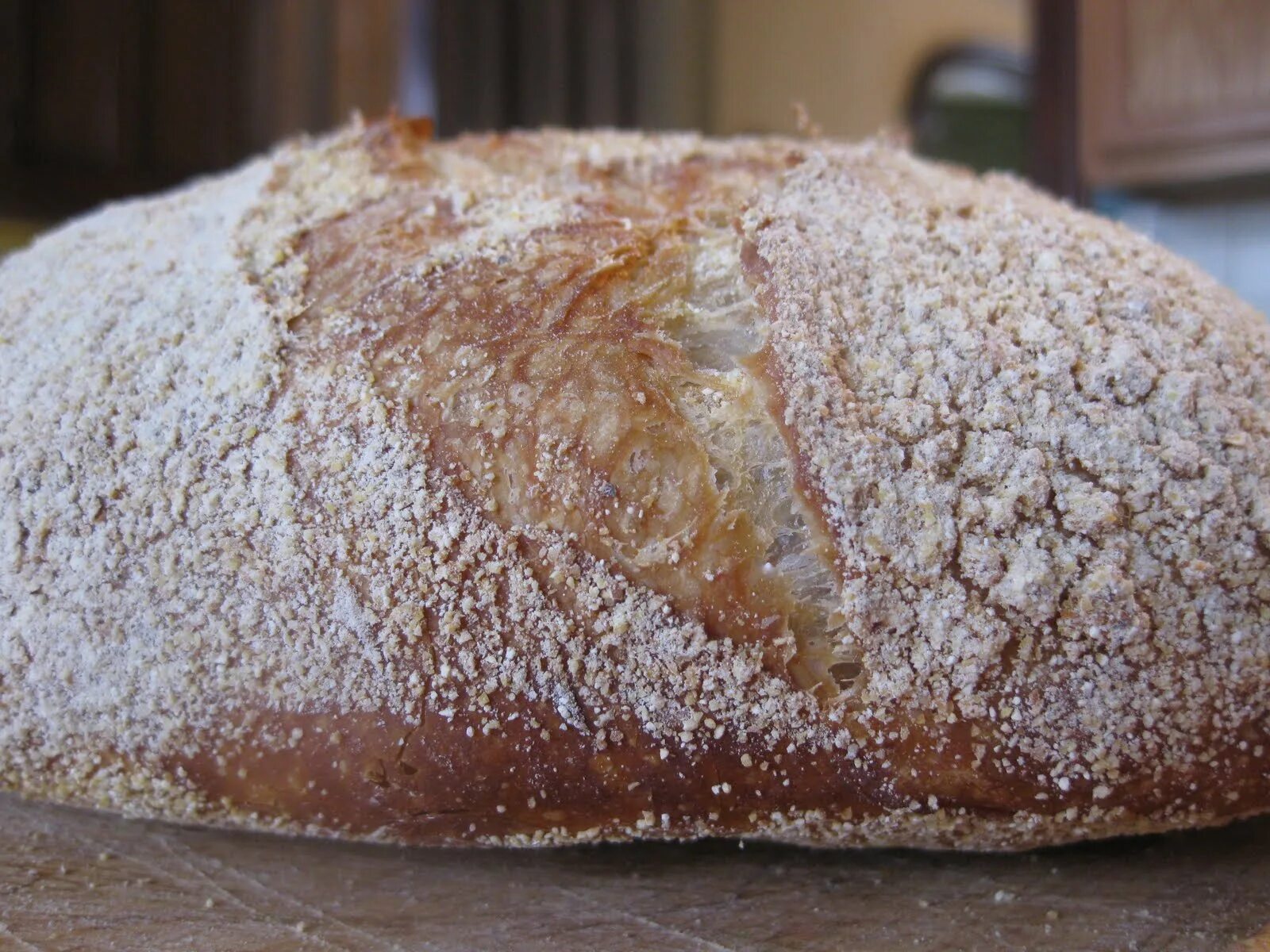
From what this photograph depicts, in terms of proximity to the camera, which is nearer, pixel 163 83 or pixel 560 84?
pixel 163 83

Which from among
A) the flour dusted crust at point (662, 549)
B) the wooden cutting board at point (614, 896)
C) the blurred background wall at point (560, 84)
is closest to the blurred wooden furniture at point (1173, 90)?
the blurred background wall at point (560, 84)

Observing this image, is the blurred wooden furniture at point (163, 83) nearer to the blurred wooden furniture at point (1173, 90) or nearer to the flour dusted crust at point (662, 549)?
the blurred wooden furniture at point (1173, 90)

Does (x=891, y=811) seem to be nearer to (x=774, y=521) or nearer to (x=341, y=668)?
(x=774, y=521)

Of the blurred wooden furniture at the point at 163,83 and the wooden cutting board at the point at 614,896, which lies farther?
the blurred wooden furniture at the point at 163,83

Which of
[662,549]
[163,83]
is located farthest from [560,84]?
[662,549]

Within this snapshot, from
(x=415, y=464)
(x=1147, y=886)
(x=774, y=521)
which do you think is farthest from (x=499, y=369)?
(x=1147, y=886)

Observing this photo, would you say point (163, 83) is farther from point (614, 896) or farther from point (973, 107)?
point (973, 107)

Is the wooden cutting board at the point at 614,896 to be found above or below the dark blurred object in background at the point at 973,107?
below

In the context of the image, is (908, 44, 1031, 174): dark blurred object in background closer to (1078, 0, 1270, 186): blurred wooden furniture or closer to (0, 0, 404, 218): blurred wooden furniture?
(1078, 0, 1270, 186): blurred wooden furniture
